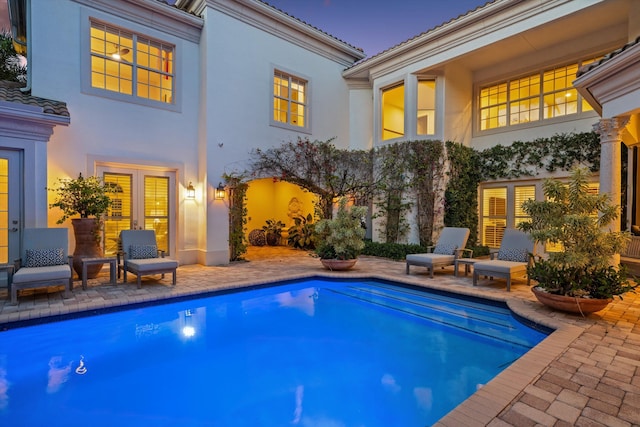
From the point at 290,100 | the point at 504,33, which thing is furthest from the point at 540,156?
the point at 290,100

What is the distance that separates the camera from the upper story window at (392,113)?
1302 centimetres

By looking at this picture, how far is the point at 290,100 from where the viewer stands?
11.5 m

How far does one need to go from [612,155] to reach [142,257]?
9474mm

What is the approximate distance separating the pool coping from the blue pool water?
0.60ft

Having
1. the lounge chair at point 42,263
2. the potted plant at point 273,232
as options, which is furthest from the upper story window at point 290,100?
the lounge chair at point 42,263

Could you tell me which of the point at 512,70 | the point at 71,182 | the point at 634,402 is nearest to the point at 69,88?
the point at 71,182

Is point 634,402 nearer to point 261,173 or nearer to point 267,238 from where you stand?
point 261,173

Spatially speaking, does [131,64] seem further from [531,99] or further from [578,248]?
[531,99]

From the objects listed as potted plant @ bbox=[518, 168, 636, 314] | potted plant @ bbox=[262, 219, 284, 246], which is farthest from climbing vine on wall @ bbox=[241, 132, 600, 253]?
potted plant @ bbox=[518, 168, 636, 314]

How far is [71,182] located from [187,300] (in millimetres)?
3550

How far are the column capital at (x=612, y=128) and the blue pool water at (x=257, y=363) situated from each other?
389 cm

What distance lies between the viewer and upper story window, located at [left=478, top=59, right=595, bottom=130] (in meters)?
10.0

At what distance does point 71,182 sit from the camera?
731cm

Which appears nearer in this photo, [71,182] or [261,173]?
[71,182]
